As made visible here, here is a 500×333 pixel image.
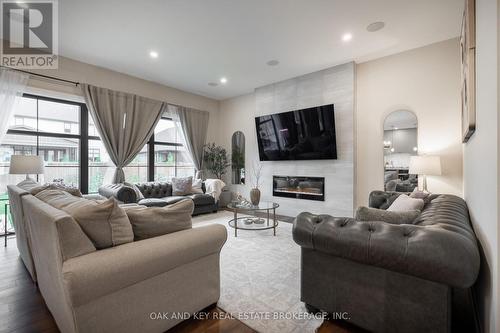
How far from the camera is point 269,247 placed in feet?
10.6

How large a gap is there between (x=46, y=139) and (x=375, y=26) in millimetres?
5694

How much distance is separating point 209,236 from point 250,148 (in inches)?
174

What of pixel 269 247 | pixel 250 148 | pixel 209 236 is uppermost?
pixel 250 148

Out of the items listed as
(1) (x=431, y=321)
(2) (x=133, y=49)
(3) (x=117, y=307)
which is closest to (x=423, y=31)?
→ (1) (x=431, y=321)

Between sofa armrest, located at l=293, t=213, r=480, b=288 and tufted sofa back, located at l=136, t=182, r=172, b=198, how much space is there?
13.0 feet

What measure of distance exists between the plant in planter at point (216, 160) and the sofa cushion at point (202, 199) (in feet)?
4.04

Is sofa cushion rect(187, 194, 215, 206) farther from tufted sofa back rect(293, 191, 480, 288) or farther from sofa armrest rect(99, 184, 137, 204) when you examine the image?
tufted sofa back rect(293, 191, 480, 288)

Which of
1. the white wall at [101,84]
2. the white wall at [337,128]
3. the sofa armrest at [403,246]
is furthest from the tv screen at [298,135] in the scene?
the sofa armrest at [403,246]

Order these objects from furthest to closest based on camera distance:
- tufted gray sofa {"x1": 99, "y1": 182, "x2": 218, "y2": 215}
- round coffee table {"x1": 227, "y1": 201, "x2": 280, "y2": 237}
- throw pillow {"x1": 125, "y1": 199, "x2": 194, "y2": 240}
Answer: tufted gray sofa {"x1": 99, "y1": 182, "x2": 218, "y2": 215}
round coffee table {"x1": 227, "y1": 201, "x2": 280, "y2": 237}
throw pillow {"x1": 125, "y1": 199, "x2": 194, "y2": 240}

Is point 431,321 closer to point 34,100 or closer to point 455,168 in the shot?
point 455,168

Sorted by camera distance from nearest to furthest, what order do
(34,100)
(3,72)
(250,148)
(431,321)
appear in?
(431,321)
(3,72)
(34,100)
(250,148)

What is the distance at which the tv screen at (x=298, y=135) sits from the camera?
14.8 feet

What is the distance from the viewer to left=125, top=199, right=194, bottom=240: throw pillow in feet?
5.04

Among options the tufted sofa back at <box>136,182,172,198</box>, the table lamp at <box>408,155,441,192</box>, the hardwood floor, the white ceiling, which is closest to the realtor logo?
the white ceiling
